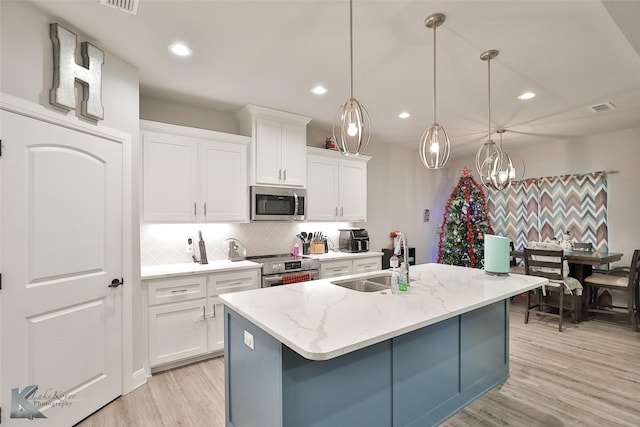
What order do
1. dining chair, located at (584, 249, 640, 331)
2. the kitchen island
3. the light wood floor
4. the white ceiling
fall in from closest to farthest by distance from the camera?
the kitchen island → the white ceiling → the light wood floor → dining chair, located at (584, 249, 640, 331)

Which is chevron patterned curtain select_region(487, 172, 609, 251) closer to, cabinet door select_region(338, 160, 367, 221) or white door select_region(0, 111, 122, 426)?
cabinet door select_region(338, 160, 367, 221)

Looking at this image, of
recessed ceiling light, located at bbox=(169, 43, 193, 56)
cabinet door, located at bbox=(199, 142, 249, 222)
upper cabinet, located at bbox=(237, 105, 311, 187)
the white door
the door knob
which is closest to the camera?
the white door

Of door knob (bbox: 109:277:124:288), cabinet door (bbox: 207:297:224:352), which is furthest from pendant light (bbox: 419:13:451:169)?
door knob (bbox: 109:277:124:288)

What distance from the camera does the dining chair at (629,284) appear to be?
382cm

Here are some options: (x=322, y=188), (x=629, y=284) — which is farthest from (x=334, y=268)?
(x=629, y=284)

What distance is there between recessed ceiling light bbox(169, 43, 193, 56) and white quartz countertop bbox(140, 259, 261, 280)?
1.89 metres

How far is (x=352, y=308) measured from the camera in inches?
69.1

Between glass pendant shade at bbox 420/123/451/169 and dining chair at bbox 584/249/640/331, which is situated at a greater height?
glass pendant shade at bbox 420/123/451/169

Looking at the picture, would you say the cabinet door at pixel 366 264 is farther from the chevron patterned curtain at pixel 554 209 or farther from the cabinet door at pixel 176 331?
the chevron patterned curtain at pixel 554 209

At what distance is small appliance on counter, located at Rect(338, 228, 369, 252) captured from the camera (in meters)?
4.59

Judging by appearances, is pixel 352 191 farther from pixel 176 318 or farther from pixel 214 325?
pixel 176 318

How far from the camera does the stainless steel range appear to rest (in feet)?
11.4

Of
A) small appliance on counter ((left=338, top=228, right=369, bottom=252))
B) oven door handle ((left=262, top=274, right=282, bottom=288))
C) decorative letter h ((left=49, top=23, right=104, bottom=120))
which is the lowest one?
oven door handle ((left=262, top=274, right=282, bottom=288))

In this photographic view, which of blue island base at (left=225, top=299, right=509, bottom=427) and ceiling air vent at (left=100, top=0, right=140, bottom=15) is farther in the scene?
ceiling air vent at (left=100, top=0, right=140, bottom=15)
